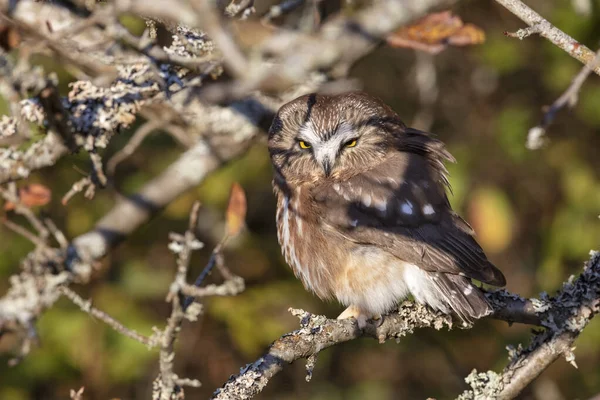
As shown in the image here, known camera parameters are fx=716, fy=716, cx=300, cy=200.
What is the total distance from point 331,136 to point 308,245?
0.61m

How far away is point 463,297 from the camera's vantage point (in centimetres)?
Result: 331

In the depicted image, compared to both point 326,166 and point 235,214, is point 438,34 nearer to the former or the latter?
point 326,166

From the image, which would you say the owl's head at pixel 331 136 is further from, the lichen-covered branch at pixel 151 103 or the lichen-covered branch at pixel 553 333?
the lichen-covered branch at pixel 553 333

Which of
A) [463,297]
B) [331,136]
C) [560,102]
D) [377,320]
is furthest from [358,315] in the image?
[560,102]

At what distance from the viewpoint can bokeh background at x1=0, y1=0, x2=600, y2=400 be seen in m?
4.72

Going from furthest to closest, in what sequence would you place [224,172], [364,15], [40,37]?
[224,172], [364,15], [40,37]

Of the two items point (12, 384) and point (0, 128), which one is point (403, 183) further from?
point (12, 384)

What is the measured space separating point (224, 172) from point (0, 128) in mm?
1950

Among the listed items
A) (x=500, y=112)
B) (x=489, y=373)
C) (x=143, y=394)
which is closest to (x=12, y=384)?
(x=143, y=394)

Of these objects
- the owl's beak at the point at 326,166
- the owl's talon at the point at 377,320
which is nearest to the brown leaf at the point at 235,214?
the owl's beak at the point at 326,166

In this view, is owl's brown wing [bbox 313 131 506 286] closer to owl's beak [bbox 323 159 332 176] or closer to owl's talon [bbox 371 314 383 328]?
owl's beak [bbox 323 159 332 176]

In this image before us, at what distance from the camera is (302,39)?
13.5ft

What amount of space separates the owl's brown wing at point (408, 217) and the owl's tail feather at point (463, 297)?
0.20ft

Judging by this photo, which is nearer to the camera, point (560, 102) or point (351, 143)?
point (560, 102)
